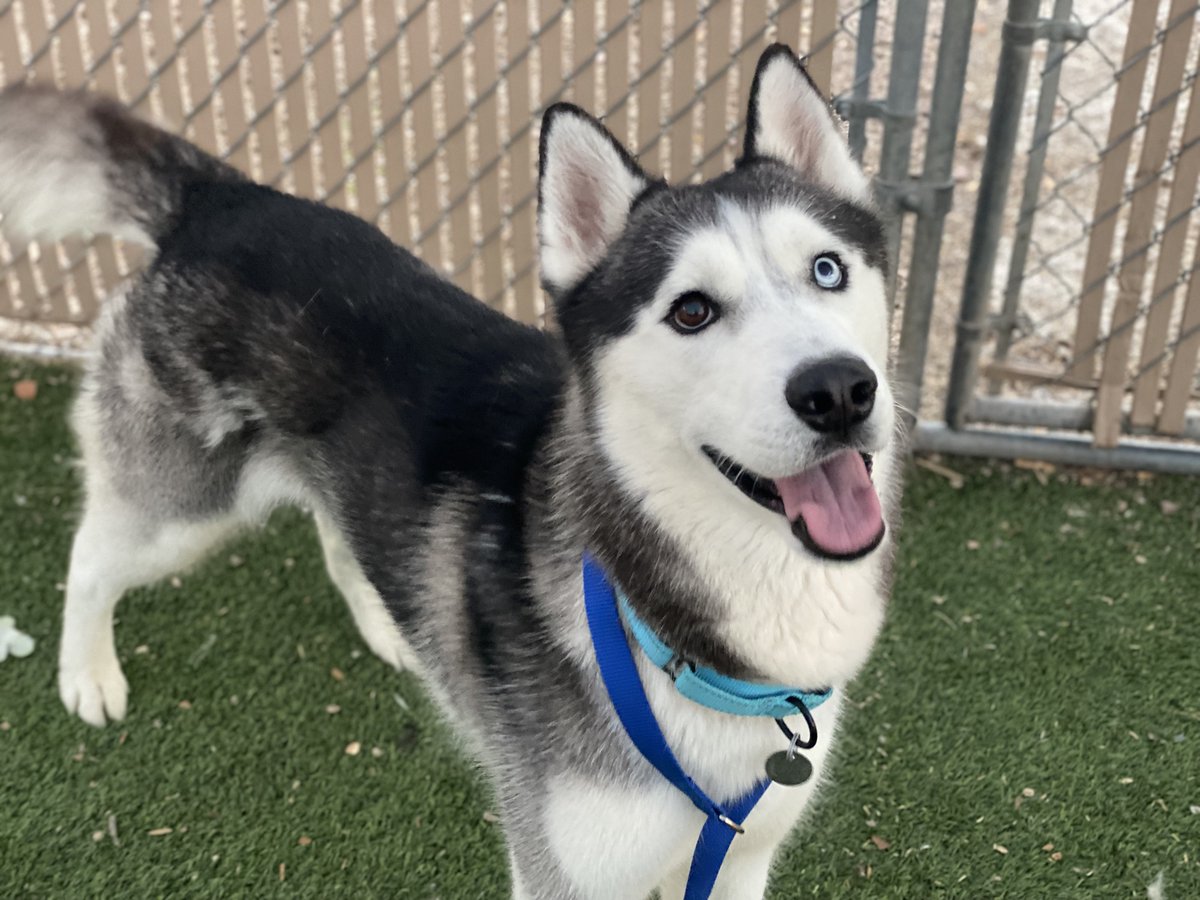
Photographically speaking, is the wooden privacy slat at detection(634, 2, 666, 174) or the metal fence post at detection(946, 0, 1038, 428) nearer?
the metal fence post at detection(946, 0, 1038, 428)

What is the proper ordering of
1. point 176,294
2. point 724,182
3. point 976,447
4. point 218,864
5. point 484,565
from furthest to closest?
1. point 976,447
2. point 218,864
3. point 176,294
4. point 484,565
5. point 724,182

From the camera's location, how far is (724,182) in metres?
1.82

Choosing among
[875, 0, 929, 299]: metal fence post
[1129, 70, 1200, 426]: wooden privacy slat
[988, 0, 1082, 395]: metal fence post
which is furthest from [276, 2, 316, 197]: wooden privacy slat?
[1129, 70, 1200, 426]: wooden privacy slat

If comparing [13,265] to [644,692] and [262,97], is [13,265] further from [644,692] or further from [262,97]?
[644,692]

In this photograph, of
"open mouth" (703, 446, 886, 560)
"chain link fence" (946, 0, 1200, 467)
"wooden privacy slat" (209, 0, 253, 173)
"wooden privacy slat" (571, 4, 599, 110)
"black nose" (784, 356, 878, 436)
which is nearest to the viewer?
"black nose" (784, 356, 878, 436)

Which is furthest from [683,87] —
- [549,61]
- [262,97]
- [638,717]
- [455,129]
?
[638,717]

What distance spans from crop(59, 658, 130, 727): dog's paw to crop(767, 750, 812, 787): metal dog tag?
6.36 ft

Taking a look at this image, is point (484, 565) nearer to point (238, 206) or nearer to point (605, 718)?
point (605, 718)

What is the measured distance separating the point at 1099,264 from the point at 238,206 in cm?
265

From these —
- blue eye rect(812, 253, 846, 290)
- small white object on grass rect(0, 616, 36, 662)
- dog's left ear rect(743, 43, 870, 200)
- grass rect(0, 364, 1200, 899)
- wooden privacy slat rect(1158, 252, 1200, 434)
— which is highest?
dog's left ear rect(743, 43, 870, 200)

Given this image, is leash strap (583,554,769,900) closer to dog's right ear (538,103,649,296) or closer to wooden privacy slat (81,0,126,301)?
dog's right ear (538,103,649,296)

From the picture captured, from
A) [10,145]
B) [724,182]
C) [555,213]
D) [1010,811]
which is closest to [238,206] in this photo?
[10,145]

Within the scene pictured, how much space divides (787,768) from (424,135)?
261cm

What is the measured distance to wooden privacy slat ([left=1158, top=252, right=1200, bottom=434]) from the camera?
3.45m
